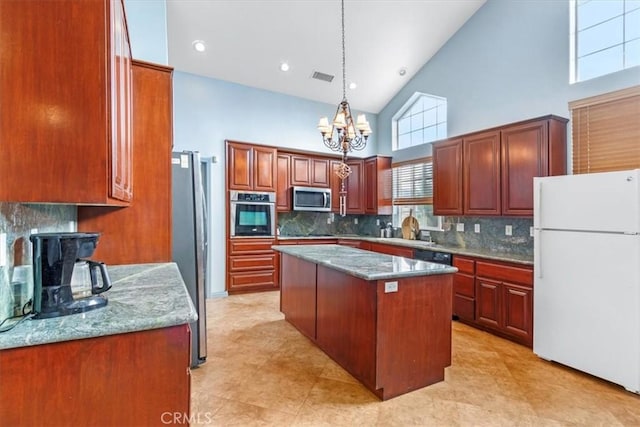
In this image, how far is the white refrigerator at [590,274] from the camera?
7.79ft

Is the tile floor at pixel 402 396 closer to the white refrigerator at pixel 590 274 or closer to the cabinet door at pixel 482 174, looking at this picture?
the white refrigerator at pixel 590 274

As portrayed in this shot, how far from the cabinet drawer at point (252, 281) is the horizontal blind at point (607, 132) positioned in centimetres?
427

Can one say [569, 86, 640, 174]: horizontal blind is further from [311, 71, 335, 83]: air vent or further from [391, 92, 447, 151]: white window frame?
[311, 71, 335, 83]: air vent

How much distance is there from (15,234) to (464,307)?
13.2ft

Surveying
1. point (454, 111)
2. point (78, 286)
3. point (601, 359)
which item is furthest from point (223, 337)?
point (454, 111)

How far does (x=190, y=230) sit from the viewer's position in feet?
8.99

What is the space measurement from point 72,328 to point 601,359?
11.3 ft

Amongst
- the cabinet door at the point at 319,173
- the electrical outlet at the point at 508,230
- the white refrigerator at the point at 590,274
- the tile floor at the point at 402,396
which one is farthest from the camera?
the cabinet door at the point at 319,173

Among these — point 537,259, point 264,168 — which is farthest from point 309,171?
point 537,259

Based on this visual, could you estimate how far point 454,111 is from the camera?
4.70 m

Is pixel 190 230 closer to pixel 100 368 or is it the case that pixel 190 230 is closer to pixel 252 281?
pixel 100 368

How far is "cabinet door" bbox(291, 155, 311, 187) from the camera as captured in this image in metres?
5.67

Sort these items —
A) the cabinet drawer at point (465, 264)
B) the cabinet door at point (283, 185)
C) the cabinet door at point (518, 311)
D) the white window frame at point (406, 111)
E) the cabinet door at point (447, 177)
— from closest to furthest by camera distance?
the cabinet door at point (518, 311) → the cabinet drawer at point (465, 264) → the cabinet door at point (447, 177) → the white window frame at point (406, 111) → the cabinet door at point (283, 185)

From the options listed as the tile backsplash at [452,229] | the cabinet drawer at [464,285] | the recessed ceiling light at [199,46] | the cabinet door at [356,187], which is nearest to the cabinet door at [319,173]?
the cabinet door at [356,187]
